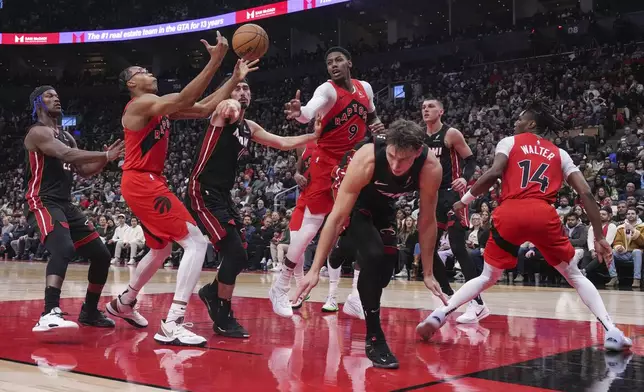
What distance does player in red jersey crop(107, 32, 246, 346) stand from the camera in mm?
4215

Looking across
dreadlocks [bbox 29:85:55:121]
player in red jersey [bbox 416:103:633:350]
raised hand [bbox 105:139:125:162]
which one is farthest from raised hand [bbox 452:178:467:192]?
dreadlocks [bbox 29:85:55:121]

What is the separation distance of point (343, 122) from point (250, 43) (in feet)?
3.47

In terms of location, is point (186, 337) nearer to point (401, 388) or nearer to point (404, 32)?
point (401, 388)

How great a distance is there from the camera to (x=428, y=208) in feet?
12.9

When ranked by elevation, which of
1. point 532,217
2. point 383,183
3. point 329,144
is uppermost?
point 329,144

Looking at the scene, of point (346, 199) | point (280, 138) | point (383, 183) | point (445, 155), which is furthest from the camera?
point (445, 155)

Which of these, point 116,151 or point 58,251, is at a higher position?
point 116,151

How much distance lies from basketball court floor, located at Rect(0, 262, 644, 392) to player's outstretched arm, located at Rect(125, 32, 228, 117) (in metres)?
1.53

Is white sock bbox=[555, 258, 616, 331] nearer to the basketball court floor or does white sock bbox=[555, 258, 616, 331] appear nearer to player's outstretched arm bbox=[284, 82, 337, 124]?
the basketball court floor

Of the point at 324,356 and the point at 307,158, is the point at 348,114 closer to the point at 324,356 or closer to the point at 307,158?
the point at 307,158

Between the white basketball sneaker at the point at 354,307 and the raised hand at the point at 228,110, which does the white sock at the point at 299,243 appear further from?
the raised hand at the point at 228,110

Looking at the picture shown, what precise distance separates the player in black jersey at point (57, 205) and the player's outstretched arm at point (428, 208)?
7.09ft

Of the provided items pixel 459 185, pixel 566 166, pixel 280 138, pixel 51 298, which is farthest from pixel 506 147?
pixel 51 298

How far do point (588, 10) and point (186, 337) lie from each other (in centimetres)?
2174
